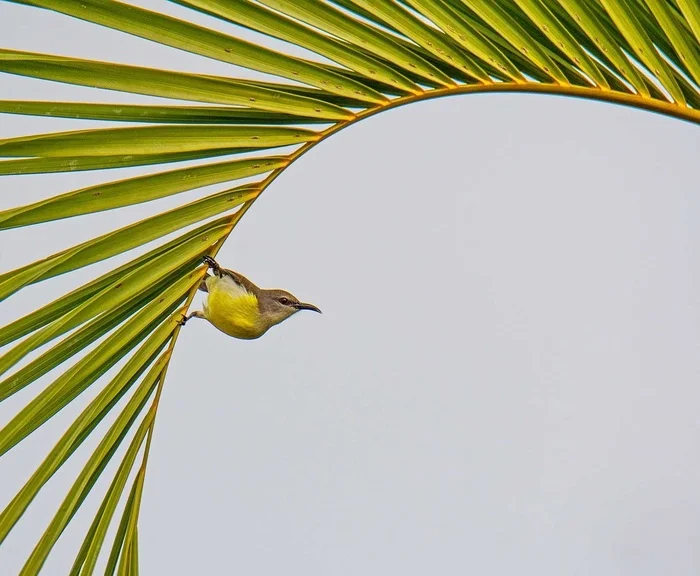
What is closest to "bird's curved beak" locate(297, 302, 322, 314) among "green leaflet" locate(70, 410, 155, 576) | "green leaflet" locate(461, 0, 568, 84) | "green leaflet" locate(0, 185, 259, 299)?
"green leaflet" locate(70, 410, 155, 576)

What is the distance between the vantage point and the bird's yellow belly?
157 inches

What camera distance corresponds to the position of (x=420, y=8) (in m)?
1.94

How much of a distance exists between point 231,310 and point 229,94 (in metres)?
2.09

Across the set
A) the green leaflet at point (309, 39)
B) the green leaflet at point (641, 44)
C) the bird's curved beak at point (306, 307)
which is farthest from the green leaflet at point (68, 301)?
the bird's curved beak at point (306, 307)

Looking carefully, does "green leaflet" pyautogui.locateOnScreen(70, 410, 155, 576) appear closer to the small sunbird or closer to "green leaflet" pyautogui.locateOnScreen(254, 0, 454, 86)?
"green leaflet" pyautogui.locateOnScreen(254, 0, 454, 86)

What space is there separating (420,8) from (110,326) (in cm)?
109

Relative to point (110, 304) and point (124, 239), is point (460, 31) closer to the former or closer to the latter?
point (124, 239)

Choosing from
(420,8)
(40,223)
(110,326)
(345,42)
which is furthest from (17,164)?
(420,8)

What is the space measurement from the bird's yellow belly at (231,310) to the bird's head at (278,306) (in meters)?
0.07

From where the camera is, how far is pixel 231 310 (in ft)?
13.2

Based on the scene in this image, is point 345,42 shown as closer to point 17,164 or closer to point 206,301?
point 17,164

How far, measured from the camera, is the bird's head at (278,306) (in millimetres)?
4172

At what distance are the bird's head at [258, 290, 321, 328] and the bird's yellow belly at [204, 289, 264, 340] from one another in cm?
7

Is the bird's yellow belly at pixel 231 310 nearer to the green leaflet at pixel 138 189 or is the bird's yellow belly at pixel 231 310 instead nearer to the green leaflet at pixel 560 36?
the green leaflet at pixel 138 189
